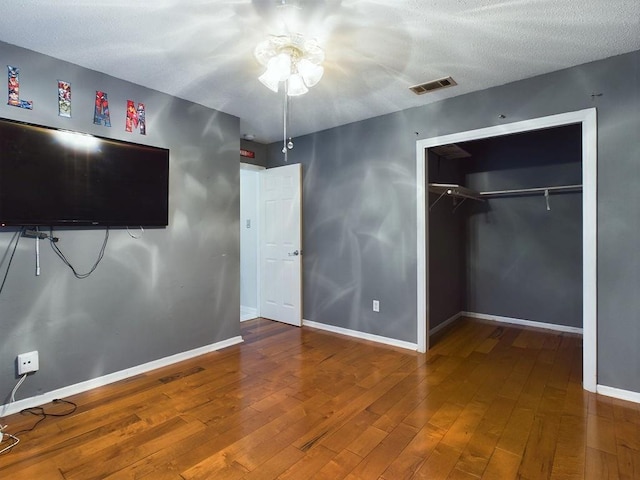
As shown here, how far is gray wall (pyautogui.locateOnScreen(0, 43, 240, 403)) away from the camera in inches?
93.7

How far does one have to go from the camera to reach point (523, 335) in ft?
13.0

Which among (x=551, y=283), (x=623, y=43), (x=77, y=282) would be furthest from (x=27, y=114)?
(x=551, y=283)

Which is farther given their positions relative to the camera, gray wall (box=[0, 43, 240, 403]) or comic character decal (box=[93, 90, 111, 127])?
comic character decal (box=[93, 90, 111, 127])

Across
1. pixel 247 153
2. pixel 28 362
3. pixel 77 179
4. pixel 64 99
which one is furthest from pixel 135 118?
pixel 28 362

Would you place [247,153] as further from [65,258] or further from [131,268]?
[65,258]

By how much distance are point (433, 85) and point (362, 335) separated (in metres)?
2.72

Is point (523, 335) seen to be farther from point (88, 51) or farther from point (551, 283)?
point (88, 51)

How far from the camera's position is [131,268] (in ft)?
9.55

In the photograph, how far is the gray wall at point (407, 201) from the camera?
2.46 m

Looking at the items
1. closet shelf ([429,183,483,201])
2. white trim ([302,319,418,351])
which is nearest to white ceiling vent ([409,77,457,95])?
closet shelf ([429,183,483,201])

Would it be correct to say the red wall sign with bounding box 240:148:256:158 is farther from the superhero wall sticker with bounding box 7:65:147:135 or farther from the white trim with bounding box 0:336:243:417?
the white trim with bounding box 0:336:243:417

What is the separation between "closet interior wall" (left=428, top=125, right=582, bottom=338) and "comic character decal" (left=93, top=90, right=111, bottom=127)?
130 inches

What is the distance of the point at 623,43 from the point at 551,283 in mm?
2817

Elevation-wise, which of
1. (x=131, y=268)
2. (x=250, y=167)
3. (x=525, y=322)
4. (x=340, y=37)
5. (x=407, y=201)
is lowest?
(x=525, y=322)
